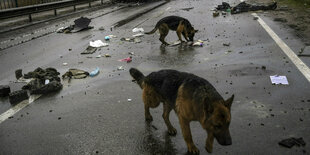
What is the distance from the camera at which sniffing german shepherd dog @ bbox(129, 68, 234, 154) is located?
309cm

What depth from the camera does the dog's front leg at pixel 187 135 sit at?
3.63 m

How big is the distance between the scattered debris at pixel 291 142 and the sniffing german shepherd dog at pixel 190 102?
1.15 m

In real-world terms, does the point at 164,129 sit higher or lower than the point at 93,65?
higher

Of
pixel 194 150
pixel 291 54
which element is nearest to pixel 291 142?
pixel 194 150

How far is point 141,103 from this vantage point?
5695mm

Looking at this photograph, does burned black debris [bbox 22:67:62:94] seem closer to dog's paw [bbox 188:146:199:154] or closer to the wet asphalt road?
the wet asphalt road

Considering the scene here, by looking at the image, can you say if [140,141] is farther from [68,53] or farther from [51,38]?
[51,38]

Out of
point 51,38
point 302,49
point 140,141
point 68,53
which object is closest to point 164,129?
point 140,141

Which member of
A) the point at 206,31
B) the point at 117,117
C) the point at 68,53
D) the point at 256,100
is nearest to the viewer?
the point at 117,117

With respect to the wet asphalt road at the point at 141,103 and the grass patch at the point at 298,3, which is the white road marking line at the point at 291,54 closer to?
the wet asphalt road at the point at 141,103

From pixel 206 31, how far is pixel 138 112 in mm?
7962

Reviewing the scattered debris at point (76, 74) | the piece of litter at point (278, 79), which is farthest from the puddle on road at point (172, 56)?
the piece of litter at point (278, 79)

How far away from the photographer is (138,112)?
5.30m

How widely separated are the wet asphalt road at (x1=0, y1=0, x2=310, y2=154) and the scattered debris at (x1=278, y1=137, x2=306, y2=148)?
2.9 inches
